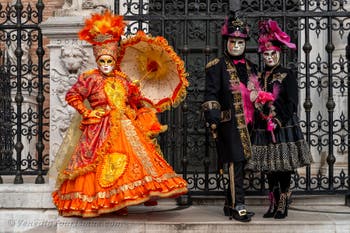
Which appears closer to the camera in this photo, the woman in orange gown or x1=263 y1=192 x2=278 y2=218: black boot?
the woman in orange gown

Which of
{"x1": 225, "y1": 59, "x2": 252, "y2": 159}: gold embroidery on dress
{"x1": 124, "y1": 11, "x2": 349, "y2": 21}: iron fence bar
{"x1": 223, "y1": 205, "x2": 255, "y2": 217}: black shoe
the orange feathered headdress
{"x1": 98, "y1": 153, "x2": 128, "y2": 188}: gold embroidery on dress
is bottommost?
{"x1": 223, "y1": 205, "x2": 255, "y2": 217}: black shoe

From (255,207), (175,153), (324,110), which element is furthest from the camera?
(324,110)

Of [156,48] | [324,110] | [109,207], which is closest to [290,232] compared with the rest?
[109,207]

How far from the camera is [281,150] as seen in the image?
20.1ft

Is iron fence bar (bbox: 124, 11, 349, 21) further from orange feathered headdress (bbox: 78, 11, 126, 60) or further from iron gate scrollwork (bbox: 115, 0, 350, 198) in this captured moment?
orange feathered headdress (bbox: 78, 11, 126, 60)

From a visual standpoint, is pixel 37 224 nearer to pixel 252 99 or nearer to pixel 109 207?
pixel 109 207

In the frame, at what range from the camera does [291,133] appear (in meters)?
6.20

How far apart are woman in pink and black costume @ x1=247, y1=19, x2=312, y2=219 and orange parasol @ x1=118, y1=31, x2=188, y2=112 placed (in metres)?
0.86

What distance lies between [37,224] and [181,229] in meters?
1.74

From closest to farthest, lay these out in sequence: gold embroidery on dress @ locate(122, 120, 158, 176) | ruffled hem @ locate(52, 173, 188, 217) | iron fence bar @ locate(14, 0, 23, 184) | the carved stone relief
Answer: ruffled hem @ locate(52, 173, 188, 217) → gold embroidery on dress @ locate(122, 120, 158, 176) → the carved stone relief → iron fence bar @ locate(14, 0, 23, 184)

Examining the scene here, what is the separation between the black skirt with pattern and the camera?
240 inches

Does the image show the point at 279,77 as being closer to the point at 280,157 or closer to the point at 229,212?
the point at 280,157

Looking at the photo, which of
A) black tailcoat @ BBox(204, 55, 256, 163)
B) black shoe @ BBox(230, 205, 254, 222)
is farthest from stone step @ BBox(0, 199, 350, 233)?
black tailcoat @ BBox(204, 55, 256, 163)

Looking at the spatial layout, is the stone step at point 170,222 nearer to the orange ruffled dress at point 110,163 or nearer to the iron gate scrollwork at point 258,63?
the orange ruffled dress at point 110,163
